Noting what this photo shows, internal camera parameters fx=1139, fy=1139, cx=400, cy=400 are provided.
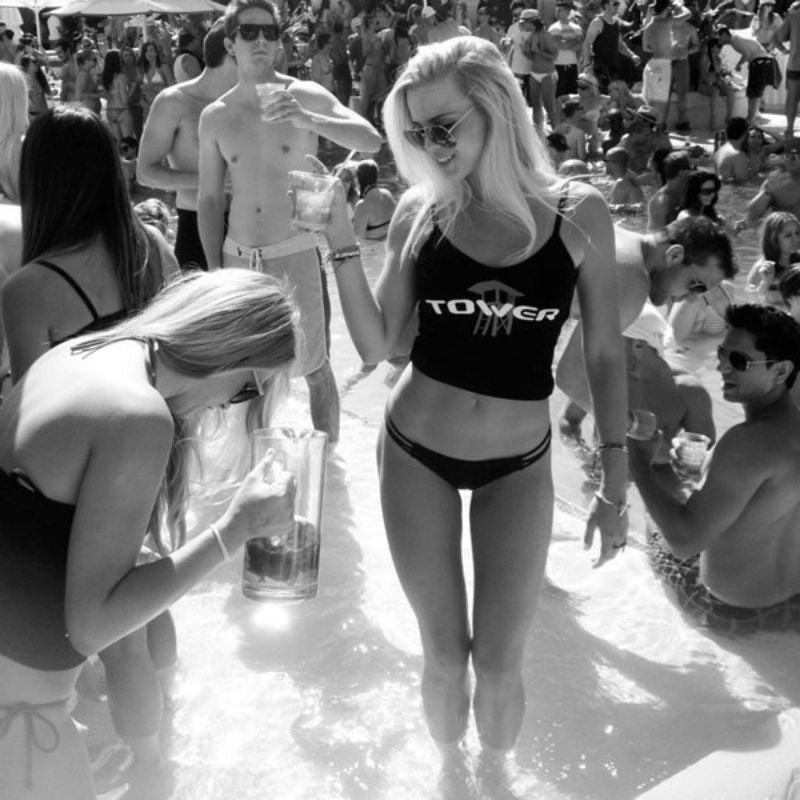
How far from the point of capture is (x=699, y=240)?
3.96 metres

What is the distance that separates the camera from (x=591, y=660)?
3.55 m

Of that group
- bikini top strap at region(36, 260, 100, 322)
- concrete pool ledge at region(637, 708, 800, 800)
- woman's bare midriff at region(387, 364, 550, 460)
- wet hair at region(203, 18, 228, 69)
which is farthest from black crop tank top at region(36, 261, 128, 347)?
wet hair at region(203, 18, 228, 69)

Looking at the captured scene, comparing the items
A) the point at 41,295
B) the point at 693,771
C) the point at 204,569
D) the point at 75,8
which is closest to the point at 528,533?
the point at 693,771

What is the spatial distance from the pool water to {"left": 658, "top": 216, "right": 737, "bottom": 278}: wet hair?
3.60 ft

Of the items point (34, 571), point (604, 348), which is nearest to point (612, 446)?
point (604, 348)

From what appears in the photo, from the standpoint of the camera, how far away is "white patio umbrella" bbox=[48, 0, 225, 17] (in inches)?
628

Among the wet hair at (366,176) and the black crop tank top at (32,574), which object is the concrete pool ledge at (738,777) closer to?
the black crop tank top at (32,574)

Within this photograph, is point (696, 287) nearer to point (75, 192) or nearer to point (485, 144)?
point (485, 144)

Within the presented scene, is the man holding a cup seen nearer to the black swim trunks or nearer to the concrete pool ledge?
the black swim trunks

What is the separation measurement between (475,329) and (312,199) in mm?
509

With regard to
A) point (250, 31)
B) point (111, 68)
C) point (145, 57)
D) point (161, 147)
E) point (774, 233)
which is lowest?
point (145, 57)

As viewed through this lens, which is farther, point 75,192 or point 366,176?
point 366,176

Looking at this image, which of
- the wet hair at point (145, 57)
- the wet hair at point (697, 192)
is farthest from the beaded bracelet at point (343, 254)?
the wet hair at point (145, 57)

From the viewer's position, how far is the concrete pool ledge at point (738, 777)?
81.4 inches
